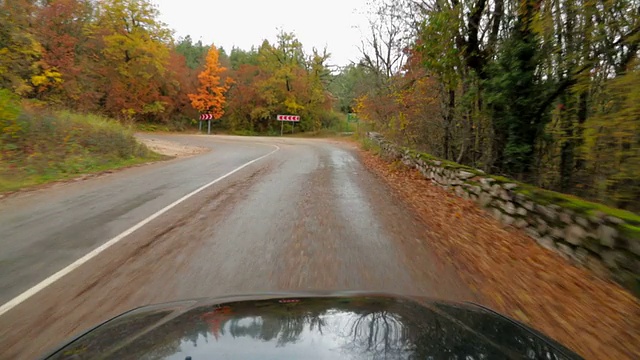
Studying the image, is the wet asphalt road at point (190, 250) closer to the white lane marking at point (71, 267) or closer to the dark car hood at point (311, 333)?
the white lane marking at point (71, 267)

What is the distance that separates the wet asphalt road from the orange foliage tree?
45.7 metres

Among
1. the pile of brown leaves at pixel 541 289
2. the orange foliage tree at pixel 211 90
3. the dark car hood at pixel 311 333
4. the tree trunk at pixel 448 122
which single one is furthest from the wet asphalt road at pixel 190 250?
the orange foliage tree at pixel 211 90

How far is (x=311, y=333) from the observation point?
78.2 inches

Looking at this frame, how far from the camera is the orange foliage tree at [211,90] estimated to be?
170 ft

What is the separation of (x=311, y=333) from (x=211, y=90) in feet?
181

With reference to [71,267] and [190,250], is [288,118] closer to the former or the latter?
[190,250]

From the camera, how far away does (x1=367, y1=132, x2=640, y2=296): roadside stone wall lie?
4.08 metres

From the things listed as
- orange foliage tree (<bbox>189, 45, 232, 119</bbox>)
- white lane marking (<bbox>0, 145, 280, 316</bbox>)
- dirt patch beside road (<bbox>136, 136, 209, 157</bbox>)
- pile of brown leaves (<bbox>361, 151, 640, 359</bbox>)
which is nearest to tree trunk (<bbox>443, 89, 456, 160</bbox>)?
pile of brown leaves (<bbox>361, 151, 640, 359</bbox>)

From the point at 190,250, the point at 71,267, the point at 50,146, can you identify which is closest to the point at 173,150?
the point at 50,146

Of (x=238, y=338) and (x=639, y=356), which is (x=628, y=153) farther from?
(x=238, y=338)

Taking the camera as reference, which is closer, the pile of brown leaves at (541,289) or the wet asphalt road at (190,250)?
the pile of brown leaves at (541,289)

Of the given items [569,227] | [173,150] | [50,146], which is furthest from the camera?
[173,150]

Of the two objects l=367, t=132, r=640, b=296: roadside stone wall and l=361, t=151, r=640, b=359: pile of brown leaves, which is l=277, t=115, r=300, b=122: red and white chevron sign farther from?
l=361, t=151, r=640, b=359: pile of brown leaves

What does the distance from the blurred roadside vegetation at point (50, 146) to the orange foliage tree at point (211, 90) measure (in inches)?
1517
